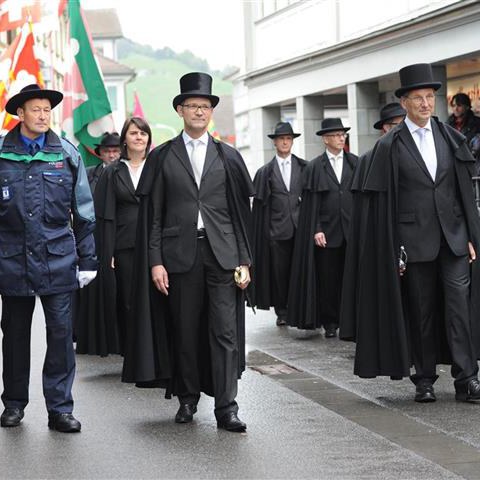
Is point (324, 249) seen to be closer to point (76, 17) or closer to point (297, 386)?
point (297, 386)

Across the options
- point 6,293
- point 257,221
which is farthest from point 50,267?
point 257,221

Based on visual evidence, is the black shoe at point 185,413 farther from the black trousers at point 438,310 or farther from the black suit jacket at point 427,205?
the black suit jacket at point 427,205

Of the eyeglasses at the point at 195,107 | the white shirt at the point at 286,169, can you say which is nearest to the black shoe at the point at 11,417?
the eyeglasses at the point at 195,107

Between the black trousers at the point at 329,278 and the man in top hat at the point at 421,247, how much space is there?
4.33 metres

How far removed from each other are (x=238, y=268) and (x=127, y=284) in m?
2.96

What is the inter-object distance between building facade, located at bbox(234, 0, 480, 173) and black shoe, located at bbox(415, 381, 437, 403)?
34.2 ft

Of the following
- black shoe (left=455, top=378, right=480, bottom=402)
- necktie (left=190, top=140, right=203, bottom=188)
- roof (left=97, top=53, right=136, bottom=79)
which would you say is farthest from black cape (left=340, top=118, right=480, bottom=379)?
roof (left=97, top=53, right=136, bottom=79)

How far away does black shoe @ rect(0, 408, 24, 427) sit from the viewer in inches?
325

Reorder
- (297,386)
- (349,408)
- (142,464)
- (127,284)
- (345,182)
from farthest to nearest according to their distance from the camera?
(345,182), (127,284), (297,386), (349,408), (142,464)

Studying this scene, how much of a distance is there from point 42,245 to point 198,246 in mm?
927

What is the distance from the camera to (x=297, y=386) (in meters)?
9.88

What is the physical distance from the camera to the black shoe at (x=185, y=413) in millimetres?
8367

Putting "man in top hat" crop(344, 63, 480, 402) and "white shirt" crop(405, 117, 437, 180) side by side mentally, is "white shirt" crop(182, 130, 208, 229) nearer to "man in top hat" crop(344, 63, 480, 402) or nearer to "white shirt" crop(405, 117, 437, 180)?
"man in top hat" crop(344, 63, 480, 402)

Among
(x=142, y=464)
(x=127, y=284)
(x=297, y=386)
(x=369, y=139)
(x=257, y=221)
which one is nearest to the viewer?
(x=142, y=464)
